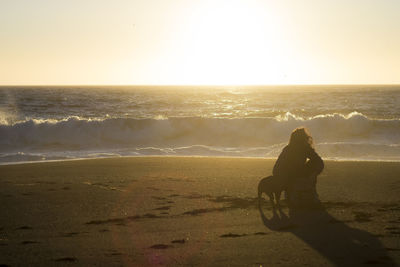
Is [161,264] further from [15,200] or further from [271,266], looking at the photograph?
[15,200]

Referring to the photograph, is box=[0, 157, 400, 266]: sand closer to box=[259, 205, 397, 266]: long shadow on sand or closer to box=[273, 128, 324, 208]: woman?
box=[259, 205, 397, 266]: long shadow on sand

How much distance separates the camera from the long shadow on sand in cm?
552

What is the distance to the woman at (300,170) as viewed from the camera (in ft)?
25.5

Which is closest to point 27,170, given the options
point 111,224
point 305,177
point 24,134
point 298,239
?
point 111,224

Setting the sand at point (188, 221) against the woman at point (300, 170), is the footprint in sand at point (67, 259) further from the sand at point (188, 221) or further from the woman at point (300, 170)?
the woman at point (300, 170)

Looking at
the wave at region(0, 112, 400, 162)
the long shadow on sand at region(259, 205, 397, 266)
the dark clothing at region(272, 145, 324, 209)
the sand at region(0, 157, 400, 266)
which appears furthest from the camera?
the wave at region(0, 112, 400, 162)

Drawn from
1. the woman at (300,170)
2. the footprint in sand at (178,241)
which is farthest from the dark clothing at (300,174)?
the footprint in sand at (178,241)

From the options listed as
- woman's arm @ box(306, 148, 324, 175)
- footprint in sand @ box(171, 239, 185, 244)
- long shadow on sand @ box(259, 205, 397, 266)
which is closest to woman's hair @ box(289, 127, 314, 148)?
woman's arm @ box(306, 148, 324, 175)

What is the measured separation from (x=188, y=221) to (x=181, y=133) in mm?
15829

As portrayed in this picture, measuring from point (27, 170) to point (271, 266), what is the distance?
8274 millimetres

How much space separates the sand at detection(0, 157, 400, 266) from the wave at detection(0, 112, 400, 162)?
9.06 meters

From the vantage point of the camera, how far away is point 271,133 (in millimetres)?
22438

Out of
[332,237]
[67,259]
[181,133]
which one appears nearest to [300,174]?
[332,237]

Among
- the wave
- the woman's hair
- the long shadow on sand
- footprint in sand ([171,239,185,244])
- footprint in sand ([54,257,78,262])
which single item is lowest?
the wave
